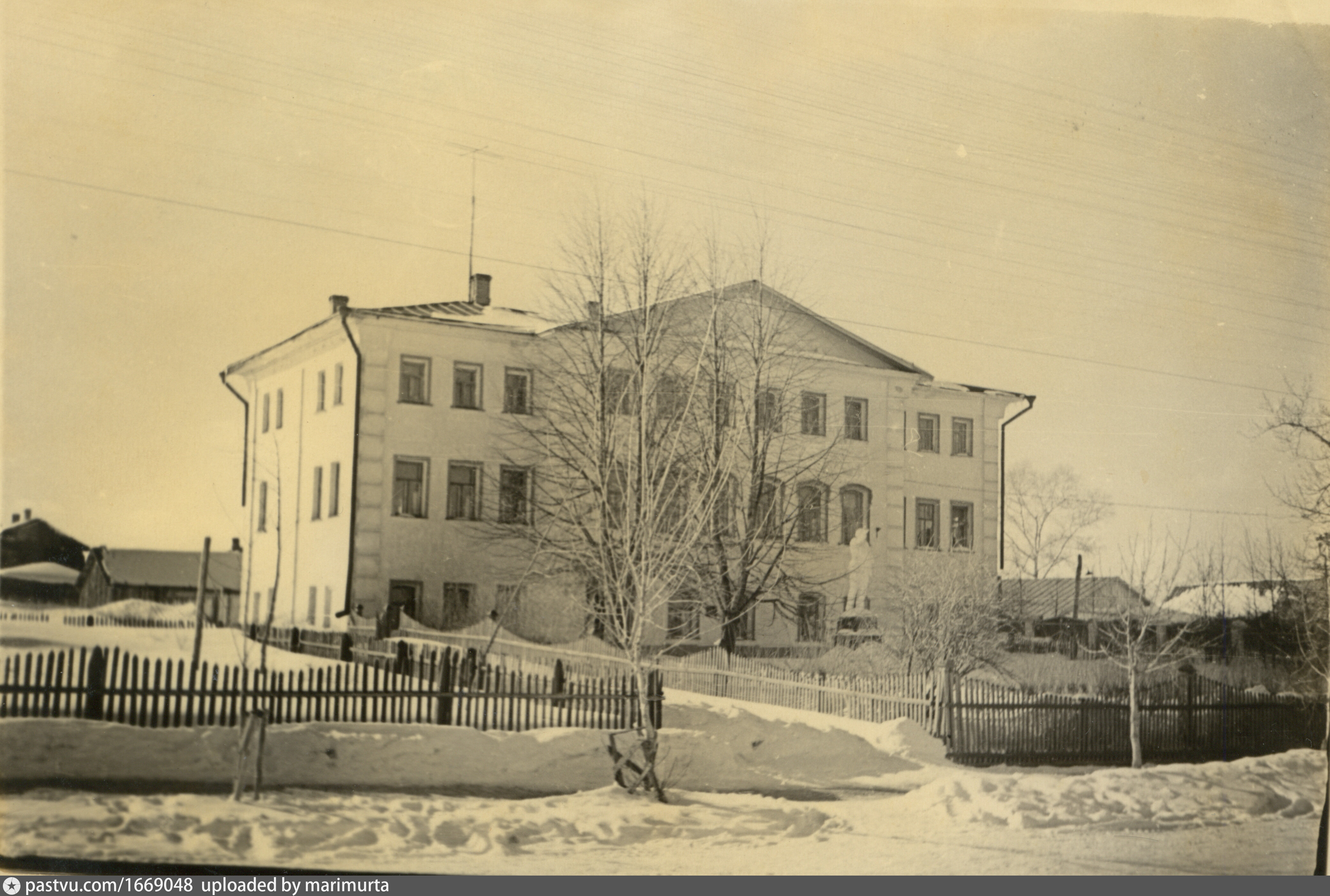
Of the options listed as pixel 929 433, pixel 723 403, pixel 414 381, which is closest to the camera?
pixel 414 381

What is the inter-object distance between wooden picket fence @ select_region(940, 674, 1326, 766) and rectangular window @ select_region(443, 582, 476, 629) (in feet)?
10.4

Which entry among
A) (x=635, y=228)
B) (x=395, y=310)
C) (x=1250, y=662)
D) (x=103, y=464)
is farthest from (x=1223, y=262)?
(x=103, y=464)

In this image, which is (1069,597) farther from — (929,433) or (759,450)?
(759,450)

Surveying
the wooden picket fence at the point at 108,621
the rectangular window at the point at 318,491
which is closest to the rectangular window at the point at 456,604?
the rectangular window at the point at 318,491

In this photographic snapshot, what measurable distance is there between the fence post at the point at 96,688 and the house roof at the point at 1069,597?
5.64 metres

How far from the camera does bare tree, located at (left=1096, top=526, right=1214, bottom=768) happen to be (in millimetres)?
8047

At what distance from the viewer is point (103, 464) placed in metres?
6.22

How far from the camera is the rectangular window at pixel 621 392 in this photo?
23.5ft

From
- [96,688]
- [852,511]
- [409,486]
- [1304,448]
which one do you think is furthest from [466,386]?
[1304,448]

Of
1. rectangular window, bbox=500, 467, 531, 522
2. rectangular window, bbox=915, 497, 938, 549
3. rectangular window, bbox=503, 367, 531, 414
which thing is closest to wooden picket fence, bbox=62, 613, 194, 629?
rectangular window, bbox=500, 467, 531, 522

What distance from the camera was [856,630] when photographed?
7.69m

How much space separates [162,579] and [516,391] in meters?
2.22

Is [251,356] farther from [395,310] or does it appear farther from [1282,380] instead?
[1282,380]

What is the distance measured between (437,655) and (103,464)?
207 cm
